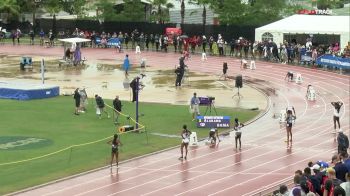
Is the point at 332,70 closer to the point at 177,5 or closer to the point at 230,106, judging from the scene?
the point at 230,106

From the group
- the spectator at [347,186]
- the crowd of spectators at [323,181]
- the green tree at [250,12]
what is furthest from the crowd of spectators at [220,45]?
the spectator at [347,186]

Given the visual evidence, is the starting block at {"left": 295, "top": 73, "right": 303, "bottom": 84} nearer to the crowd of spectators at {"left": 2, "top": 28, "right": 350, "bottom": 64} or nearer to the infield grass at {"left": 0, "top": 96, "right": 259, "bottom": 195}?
the crowd of spectators at {"left": 2, "top": 28, "right": 350, "bottom": 64}

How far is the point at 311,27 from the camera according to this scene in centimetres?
6203

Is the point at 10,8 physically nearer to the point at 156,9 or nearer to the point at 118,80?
the point at 156,9

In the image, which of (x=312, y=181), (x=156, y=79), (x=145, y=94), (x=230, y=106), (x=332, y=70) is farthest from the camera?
(x=332, y=70)

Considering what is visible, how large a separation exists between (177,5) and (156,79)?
3854cm

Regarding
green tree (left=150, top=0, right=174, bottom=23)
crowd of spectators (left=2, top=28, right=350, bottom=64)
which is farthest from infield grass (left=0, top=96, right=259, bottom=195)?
green tree (left=150, top=0, right=174, bottom=23)

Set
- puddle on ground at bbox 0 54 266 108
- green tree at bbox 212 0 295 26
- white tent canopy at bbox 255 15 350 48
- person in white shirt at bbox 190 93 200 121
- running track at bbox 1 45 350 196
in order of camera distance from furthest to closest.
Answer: green tree at bbox 212 0 295 26 < white tent canopy at bbox 255 15 350 48 < puddle on ground at bbox 0 54 266 108 < person in white shirt at bbox 190 93 200 121 < running track at bbox 1 45 350 196

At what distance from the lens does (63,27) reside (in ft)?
277

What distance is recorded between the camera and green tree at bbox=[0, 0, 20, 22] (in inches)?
3278

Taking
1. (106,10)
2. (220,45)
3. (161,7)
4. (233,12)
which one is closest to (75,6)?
(106,10)

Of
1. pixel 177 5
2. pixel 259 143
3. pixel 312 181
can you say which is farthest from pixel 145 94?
pixel 177 5

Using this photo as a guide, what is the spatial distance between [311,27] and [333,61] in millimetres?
6290

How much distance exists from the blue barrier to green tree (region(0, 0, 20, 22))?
127 feet
